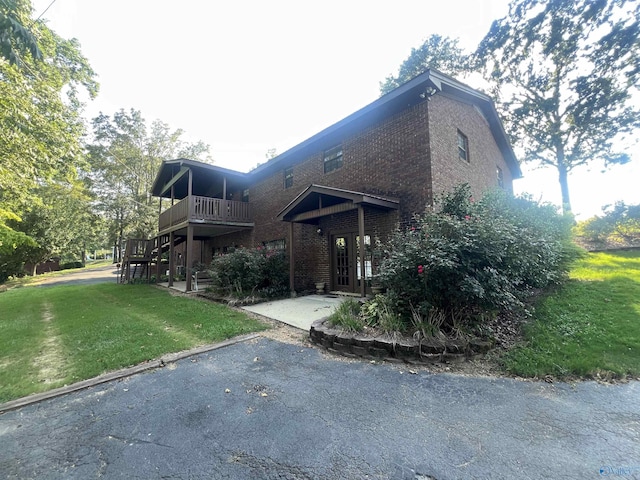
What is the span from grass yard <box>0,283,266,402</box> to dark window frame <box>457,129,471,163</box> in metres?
8.88

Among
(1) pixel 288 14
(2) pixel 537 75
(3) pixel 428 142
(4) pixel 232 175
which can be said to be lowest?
(3) pixel 428 142

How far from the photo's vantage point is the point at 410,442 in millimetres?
2490

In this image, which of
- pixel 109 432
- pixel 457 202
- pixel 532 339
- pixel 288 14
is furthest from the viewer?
pixel 288 14

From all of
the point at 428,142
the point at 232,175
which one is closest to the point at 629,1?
the point at 428,142

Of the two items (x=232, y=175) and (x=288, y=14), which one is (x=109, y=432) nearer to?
(x=288, y=14)

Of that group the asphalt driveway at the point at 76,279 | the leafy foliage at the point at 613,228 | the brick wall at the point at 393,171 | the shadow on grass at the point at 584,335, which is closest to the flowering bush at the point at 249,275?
the brick wall at the point at 393,171

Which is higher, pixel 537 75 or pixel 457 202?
pixel 537 75

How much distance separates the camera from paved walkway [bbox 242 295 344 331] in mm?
6735

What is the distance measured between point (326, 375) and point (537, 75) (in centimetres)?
2546

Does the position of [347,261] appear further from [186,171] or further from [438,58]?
[438,58]

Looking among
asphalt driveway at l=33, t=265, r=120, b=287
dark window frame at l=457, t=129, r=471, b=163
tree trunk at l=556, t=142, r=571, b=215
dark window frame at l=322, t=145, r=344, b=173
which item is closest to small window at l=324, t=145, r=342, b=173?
dark window frame at l=322, t=145, r=344, b=173

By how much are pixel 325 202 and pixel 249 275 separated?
11.9 ft

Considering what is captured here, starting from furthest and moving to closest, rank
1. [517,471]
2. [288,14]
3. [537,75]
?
[537,75] < [288,14] < [517,471]

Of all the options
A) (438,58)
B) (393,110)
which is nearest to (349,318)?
(393,110)
